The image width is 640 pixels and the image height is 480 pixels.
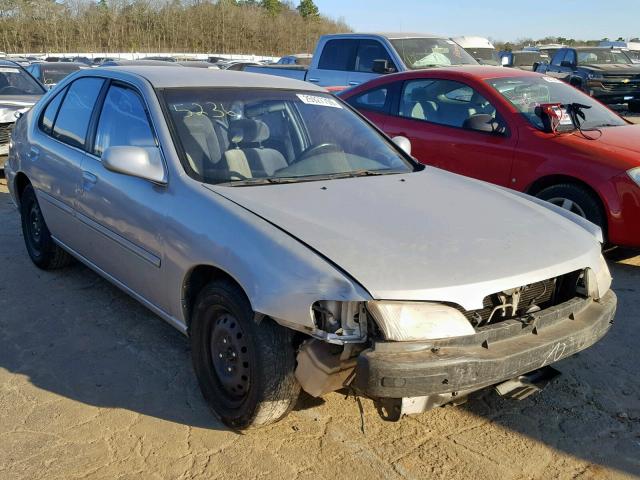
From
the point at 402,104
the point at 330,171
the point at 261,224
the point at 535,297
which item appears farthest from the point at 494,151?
the point at 261,224

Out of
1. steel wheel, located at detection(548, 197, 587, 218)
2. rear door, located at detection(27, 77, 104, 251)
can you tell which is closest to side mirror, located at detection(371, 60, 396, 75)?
steel wheel, located at detection(548, 197, 587, 218)

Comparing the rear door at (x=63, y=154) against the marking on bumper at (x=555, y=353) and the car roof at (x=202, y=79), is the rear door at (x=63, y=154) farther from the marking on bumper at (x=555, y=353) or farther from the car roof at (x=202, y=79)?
the marking on bumper at (x=555, y=353)

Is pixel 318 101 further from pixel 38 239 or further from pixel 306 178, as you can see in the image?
pixel 38 239

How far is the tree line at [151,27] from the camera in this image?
1730 inches

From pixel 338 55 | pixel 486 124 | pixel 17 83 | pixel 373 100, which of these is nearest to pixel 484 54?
pixel 338 55

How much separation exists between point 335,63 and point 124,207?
7.71 m

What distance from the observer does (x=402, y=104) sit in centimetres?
667

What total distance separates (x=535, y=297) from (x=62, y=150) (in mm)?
3145

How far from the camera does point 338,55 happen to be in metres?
10.6

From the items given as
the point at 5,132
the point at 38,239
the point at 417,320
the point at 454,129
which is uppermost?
the point at 454,129

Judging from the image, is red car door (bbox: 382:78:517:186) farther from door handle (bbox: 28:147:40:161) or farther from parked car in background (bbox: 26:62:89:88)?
parked car in background (bbox: 26:62:89:88)

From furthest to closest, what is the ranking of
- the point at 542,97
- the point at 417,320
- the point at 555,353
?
the point at 542,97 < the point at 555,353 < the point at 417,320

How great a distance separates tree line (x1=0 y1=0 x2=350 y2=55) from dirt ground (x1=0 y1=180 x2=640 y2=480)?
43.8 m

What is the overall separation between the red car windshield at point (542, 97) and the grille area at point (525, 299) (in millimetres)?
3066
